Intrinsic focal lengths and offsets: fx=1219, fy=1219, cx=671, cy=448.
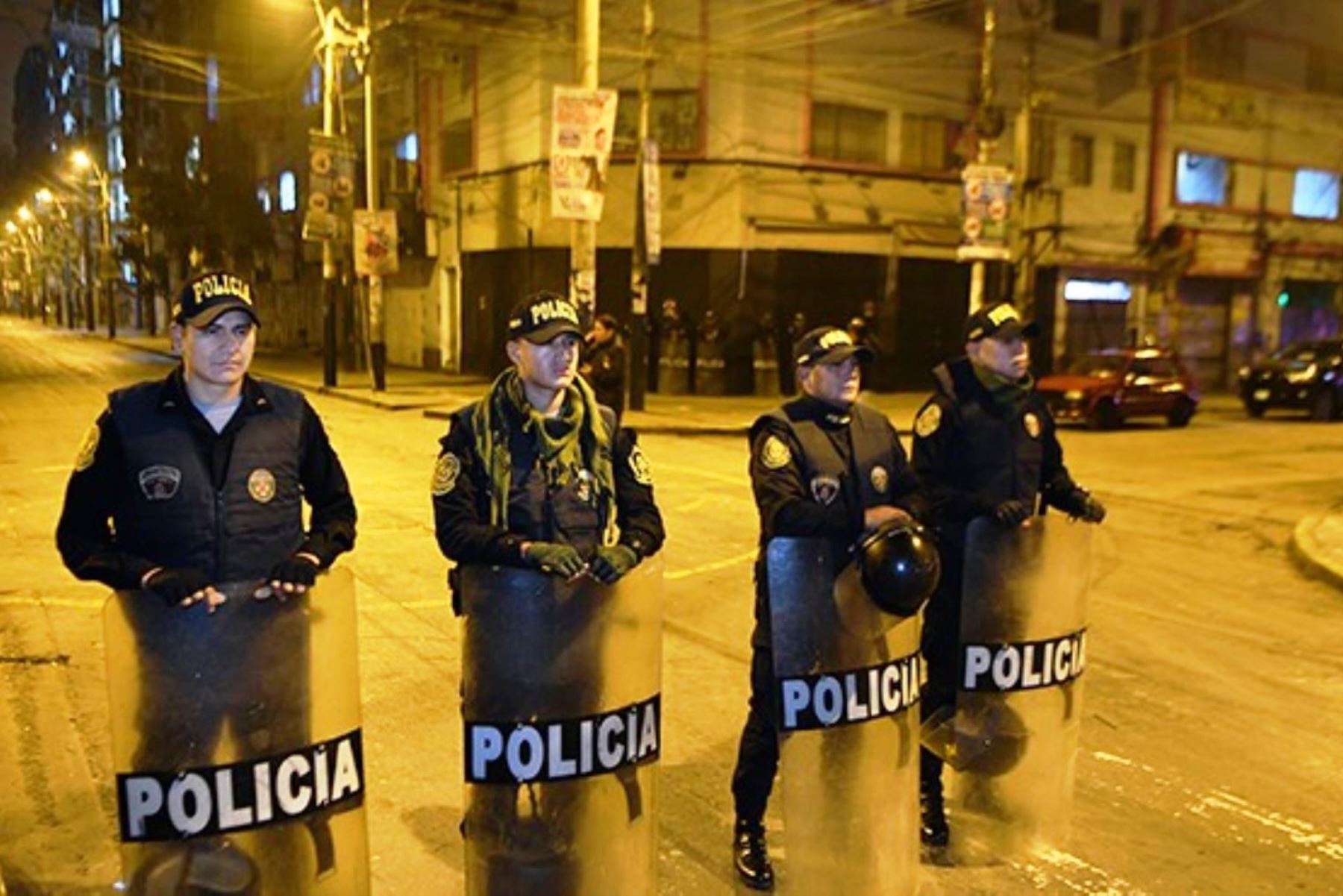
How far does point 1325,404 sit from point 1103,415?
5666 mm

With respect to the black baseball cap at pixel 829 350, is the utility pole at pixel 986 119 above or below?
above

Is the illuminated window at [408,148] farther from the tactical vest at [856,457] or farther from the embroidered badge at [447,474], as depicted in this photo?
the embroidered badge at [447,474]

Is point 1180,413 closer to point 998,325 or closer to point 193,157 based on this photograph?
point 998,325

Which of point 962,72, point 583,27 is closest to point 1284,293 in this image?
point 962,72

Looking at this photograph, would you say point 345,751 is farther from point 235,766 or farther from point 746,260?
point 746,260

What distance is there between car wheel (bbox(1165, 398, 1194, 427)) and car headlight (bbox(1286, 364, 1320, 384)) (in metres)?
2.89

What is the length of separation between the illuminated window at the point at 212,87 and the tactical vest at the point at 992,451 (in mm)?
56457

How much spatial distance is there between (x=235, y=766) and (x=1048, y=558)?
116 inches

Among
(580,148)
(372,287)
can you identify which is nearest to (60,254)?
(372,287)

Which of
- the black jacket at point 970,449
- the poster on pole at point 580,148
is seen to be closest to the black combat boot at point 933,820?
the black jacket at point 970,449

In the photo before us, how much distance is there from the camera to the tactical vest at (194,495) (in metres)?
3.38

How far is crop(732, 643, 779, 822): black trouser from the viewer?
4195mm

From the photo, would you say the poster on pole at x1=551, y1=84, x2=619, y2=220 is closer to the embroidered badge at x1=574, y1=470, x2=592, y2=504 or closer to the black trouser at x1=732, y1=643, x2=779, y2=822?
the black trouser at x1=732, y1=643, x2=779, y2=822

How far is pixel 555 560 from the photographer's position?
3381 mm
